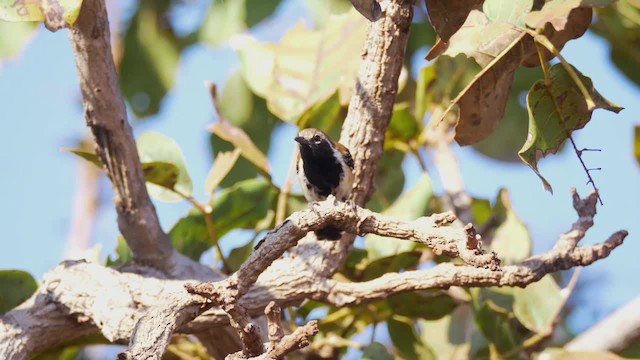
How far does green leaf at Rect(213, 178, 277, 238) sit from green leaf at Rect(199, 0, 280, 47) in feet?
2.97

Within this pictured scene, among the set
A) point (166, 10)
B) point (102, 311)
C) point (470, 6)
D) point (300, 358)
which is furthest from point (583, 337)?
point (166, 10)

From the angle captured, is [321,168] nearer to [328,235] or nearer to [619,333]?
[328,235]

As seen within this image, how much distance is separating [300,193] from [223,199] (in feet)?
0.91

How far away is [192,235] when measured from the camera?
9.53 ft

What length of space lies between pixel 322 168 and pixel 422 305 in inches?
21.0

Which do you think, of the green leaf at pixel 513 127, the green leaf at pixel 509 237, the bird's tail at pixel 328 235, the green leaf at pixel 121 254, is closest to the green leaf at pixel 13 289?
the green leaf at pixel 121 254

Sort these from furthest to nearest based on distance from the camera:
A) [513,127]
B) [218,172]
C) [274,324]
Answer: [513,127]
[218,172]
[274,324]

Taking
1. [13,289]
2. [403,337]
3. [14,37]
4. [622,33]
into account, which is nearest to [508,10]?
[403,337]

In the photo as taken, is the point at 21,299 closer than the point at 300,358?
Yes

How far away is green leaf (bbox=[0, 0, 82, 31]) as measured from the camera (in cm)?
189

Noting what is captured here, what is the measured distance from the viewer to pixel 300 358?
10.0ft

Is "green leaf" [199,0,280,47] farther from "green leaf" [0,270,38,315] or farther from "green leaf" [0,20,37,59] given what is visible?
"green leaf" [0,270,38,315]

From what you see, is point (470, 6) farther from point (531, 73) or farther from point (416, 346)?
point (531, 73)

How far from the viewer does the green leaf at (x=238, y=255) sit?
2.88 meters
